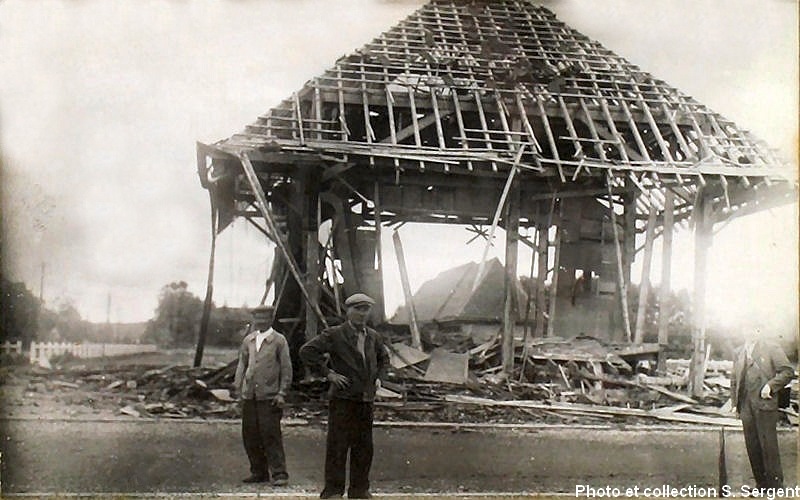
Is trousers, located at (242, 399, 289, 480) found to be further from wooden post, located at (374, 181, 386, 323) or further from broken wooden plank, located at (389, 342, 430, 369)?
wooden post, located at (374, 181, 386, 323)

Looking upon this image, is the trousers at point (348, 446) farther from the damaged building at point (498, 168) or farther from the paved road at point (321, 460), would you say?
the damaged building at point (498, 168)

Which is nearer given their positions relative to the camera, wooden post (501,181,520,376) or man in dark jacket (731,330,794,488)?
man in dark jacket (731,330,794,488)

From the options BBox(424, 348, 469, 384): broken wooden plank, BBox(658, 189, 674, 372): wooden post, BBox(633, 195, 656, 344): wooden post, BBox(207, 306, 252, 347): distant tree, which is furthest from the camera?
BBox(633, 195, 656, 344): wooden post

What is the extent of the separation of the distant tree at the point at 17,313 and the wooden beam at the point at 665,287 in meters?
6.06

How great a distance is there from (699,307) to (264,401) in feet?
14.3

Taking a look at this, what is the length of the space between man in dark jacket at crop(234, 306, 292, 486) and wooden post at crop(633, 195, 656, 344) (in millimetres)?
3814

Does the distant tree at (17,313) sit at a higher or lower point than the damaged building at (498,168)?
lower

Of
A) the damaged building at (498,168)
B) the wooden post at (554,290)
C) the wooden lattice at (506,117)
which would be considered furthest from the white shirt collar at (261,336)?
the wooden post at (554,290)

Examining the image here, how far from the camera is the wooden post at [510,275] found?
736 cm

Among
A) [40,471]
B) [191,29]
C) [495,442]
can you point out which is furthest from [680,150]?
[40,471]

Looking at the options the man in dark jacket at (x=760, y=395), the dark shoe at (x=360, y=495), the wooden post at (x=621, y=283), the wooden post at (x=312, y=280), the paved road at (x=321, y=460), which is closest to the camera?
the dark shoe at (x=360, y=495)

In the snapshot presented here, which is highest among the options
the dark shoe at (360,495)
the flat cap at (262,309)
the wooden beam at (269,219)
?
the wooden beam at (269,219)

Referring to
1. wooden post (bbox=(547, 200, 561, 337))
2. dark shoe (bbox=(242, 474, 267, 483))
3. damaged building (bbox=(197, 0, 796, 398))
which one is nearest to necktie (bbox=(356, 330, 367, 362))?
damaged building (bbox=(197, 0, 796, 398))

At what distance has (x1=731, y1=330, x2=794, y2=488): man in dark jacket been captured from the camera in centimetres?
629
